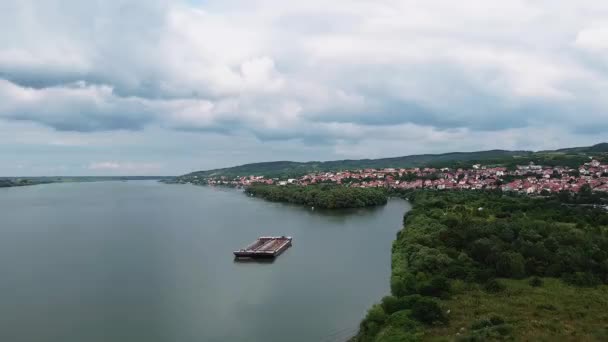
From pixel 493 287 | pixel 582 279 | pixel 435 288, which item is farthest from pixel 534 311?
pixel 582 279

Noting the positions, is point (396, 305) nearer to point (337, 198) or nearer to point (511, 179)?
point (337, 198)

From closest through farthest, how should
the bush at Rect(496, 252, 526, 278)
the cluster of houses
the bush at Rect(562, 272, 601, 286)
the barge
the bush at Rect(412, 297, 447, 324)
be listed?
the bush at Rect(412, 297, 447, 324)
the bush at Rect(562, 272, 601, 286)
the bush at Rect(496, 252, 526, 278)
the barge
the cluster of houses

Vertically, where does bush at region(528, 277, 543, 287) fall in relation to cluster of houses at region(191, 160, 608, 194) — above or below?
below

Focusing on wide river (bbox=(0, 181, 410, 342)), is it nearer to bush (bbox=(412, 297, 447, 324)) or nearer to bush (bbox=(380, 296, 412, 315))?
bush (bbox=(380, 296, 412, 315))

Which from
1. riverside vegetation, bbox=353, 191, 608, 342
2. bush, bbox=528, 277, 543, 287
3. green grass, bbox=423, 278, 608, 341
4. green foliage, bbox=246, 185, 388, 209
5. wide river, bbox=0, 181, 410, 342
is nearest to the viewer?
green grass, bbox=423, 278, 608, 341

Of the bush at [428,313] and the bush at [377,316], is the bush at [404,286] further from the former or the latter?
the bush at [428,313]

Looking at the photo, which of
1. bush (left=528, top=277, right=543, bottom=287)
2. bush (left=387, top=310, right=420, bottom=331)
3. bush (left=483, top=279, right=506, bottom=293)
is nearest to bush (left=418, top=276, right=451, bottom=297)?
bush (left=483, top=279, right=506, bottom=293)

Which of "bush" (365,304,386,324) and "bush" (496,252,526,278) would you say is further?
"bush" (496,252,526,278)
